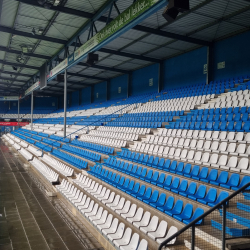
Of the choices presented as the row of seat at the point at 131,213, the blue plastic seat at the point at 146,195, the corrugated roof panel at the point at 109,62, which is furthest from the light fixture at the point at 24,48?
the blue plastic seat at the point at 146,195

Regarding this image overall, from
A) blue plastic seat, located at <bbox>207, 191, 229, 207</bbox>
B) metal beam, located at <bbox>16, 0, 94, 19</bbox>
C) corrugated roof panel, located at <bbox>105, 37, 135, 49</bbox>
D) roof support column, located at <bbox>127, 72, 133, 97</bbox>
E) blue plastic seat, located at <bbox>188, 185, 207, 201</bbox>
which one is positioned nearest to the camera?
blue plastic seat, located at <bbox>207, 191, 229, 207</bbox>

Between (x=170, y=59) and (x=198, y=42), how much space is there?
415 centimetres

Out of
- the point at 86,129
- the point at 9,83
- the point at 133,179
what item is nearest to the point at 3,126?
the point at 9,83

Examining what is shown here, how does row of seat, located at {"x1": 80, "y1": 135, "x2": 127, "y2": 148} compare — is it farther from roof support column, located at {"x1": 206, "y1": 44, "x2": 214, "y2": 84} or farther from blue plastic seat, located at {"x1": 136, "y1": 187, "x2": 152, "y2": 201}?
roof support column, located at {"x1": 206, "y1": 44, "x2": 214, "y2": 84}

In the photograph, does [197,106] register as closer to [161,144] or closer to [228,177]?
[161,144]

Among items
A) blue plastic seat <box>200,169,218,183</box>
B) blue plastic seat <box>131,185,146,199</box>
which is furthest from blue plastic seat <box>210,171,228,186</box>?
blue plastic seat <box>131,185,146,199</box>

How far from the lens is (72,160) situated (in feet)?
39.2

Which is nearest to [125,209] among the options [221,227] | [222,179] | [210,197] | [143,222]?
[143,222]

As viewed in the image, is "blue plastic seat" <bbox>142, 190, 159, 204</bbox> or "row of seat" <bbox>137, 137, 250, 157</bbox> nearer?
"blue plastic seat" <bbox>142, 190, 159, 204</bbox>

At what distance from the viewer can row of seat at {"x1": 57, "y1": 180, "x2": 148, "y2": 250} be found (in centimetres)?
455

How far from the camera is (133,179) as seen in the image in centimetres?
701

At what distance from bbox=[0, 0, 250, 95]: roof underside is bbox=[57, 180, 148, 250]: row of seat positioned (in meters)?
6.47

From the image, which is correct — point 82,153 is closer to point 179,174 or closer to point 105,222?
point 105,222

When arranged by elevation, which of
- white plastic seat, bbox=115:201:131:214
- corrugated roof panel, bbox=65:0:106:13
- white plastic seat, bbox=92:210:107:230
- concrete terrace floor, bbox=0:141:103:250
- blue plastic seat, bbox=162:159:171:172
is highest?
corrugated roof panel, bbox=65:0:106:13
